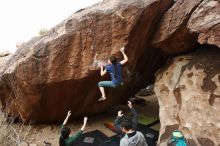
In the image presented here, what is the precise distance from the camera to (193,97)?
299 inches

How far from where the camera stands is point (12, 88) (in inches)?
362

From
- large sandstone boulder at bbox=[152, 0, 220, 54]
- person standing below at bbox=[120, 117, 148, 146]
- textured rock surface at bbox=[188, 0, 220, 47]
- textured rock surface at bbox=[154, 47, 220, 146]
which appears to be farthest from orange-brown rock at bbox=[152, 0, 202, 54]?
person standing below at bbox=[120, 117, 148, 146]

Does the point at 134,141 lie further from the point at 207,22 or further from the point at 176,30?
the point at 176,30

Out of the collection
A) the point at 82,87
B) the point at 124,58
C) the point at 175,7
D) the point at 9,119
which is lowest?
the point at 9,119

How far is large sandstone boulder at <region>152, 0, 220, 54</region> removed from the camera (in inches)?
271

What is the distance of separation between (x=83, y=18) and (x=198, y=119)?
3.40 metres

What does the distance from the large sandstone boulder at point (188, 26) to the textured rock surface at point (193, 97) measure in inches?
13.4

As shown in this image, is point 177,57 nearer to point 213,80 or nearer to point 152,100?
point 213,80

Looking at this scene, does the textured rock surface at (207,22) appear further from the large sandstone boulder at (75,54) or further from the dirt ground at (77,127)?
the dirt ground at (77,127)

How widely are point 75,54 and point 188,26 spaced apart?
267cm

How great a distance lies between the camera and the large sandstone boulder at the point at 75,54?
828 centimetres

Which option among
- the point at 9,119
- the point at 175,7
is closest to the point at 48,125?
the point at 9,119

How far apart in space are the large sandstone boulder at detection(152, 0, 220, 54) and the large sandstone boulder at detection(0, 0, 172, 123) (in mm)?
392

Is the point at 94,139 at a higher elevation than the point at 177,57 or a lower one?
lower
